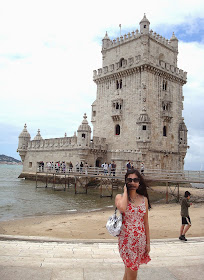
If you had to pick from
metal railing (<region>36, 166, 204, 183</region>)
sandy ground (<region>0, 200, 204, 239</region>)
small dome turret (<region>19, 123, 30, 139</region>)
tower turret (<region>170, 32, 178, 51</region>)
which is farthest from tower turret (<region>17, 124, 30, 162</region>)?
sandy ground (<region>0, 200, 204, 239</region>)

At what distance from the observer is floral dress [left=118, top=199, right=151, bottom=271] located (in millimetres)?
3793

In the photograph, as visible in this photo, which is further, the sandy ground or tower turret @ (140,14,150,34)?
tower turret @ (140,14,150,34)

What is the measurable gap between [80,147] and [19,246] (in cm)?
2485

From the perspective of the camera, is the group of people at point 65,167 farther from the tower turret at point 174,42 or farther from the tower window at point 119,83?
the tower turret at point 174,42

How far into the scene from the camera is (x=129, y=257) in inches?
149

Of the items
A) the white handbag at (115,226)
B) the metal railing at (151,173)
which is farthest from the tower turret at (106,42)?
the white handbag at (115,226)

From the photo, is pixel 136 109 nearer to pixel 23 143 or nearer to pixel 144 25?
pixel 144 25

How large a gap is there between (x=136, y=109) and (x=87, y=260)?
85.4 feet

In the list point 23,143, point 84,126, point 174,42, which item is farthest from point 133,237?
point 23,143

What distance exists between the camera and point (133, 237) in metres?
3.83

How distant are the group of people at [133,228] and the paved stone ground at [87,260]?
3.35ft

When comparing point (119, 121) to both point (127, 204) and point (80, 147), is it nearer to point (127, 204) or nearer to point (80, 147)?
point (80, 147)

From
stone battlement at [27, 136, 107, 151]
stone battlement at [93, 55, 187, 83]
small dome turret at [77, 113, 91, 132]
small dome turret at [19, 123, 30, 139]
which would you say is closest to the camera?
stone battlement at [93, 55, 187, 83]

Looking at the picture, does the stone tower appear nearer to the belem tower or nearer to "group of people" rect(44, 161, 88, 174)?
the belem tower
